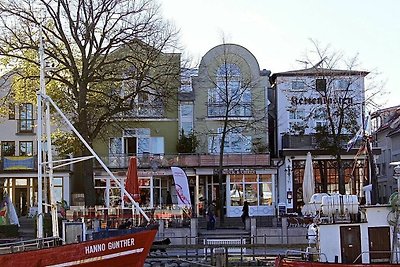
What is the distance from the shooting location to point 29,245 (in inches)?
860

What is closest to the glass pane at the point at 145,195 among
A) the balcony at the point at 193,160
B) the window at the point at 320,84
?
the balcony at the point at 193,160

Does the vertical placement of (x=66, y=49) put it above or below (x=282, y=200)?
above

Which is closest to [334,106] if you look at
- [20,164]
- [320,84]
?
[320,84]

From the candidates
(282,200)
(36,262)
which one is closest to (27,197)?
(282,200)

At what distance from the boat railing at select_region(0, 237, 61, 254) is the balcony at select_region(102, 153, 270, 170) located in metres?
28.2

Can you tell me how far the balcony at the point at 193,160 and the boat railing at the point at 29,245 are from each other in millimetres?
28202

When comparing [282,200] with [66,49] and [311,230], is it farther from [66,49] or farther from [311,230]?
[311,230]

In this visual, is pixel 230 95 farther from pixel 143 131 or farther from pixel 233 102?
pixel 143 131

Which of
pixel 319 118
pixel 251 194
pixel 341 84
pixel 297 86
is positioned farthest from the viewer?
pixel 297 86

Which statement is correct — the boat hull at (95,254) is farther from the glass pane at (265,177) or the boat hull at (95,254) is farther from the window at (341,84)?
the glass pane at (265,177)

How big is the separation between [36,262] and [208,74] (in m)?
34.0

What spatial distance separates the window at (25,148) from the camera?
5347 centimetres

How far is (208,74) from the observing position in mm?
53156

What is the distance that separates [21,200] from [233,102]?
644 inches
